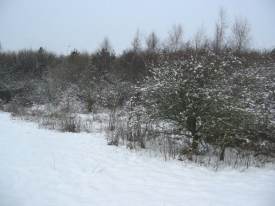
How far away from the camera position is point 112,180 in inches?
208

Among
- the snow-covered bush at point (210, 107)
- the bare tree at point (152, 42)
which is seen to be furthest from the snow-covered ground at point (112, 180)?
the bare tree at point (152, 42)

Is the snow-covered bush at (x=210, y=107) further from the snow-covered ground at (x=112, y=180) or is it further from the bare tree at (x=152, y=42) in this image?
the bare tree at (x=152, y=42)

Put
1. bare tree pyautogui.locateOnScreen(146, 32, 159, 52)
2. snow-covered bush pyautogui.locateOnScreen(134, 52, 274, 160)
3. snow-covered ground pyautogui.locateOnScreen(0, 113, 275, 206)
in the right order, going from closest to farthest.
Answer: snow-covered ground pyautogui.locateOnScreen(0, 113, 275, 206) → snow-covered bush pyautogui.locateOnScreen(134, 52, 274, 160) → bare tree pyautogui.locateOnScreen(146, 32, 159, 52)

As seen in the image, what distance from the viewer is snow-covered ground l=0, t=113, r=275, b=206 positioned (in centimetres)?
445

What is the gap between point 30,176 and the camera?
17.3 ft

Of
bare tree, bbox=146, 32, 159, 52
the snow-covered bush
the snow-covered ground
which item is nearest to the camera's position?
the snow-covered ground

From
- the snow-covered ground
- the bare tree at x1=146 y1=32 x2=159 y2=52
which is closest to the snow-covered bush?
the snow-covered ground

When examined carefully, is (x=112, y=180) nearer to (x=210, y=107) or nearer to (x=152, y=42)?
(x=210, y=107)

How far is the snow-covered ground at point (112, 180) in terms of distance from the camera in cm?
445

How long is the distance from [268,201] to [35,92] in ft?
57.4

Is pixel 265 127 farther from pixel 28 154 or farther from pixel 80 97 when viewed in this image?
pixel 80 97

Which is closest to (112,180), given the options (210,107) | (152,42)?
(210,107)

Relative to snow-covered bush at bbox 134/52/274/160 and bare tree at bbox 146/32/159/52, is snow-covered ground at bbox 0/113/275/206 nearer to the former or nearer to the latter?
snow-covered bush at bbox 134/52/274/160

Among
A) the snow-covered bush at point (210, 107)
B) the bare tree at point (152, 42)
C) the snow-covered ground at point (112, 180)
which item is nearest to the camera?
the snow-covered ground at point (112, 180)
